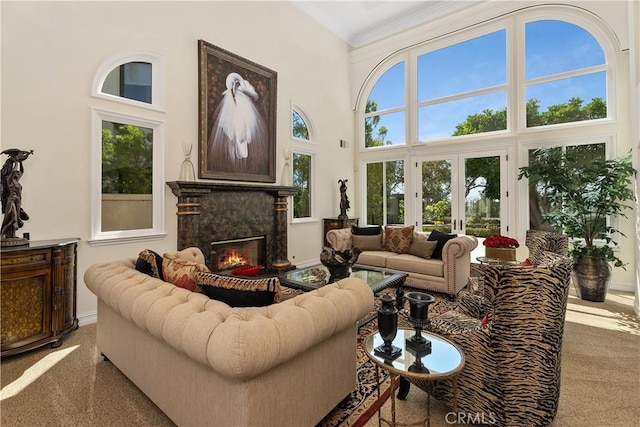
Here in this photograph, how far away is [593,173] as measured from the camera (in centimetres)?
421

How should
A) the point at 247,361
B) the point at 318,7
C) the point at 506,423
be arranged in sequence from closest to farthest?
the point at 247,361, the point at 506,423, the point at 318,7

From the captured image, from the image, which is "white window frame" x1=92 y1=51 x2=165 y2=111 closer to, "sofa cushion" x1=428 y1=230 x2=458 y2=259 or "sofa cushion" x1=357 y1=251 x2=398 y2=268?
"sofa cushion" x1=357 y1=251 x2=398 y2=268

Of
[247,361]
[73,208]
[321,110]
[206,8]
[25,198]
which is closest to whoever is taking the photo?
[247,361]

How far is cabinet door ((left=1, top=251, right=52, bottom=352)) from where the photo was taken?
2.51 metres

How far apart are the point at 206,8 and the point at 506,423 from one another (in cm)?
581

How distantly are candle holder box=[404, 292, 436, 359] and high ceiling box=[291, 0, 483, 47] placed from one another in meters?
6.35

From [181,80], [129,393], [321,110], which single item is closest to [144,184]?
[181,80]

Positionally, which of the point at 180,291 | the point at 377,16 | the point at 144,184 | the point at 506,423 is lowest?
the point at 506,423

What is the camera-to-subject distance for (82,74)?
3.37m

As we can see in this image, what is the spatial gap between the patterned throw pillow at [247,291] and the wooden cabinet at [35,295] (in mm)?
2064

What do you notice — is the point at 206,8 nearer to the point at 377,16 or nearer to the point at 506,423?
the point at 377,16

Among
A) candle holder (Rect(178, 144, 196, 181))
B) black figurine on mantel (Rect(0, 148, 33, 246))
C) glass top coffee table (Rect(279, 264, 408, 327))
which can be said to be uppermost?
candle holder (Rect(178, 144, 196, 181))

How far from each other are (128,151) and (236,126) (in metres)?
1.69

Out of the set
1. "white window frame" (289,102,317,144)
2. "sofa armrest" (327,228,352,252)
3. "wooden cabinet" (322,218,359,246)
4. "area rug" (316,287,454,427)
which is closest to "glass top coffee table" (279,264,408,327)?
"area rug" (316,287,454,427)
